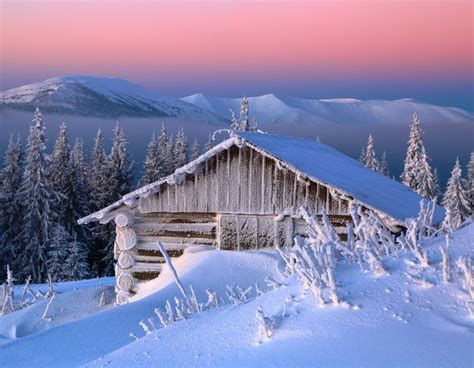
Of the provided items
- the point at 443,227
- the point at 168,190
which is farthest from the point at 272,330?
the point at 168,190

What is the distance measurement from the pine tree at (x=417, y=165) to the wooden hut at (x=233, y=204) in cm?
2984

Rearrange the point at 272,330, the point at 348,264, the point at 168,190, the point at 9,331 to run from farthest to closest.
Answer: the point at 168,190 < the point at 9,331 < the point at 348,264 < the point at 272,330

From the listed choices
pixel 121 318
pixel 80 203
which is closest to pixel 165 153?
pixel 80 203

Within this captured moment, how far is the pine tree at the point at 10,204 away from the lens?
39.4 metres

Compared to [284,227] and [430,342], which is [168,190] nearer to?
[284,227]

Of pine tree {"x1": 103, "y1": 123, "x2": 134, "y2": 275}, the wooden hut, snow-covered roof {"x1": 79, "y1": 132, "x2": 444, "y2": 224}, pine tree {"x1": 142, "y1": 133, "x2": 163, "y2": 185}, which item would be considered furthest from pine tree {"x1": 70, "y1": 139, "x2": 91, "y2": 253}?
snow-covered roof {"x1": 79, "y1": 132, "x2": 444, "y2": 224}

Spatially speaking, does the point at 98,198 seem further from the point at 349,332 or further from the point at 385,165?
the point at 349,332

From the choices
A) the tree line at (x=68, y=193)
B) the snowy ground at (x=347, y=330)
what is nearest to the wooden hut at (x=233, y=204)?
the snowy ground at (x=347, y=330)

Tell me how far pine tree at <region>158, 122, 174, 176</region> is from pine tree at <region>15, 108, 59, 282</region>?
1290cm

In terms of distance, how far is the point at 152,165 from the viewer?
159 ft

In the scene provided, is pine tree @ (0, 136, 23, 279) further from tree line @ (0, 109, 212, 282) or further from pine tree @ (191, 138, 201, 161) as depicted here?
pine tree @ (191, 138, 201, 161)

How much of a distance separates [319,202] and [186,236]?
3348mm

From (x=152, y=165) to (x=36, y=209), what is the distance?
12.6 m

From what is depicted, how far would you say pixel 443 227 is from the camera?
5.95 meters
